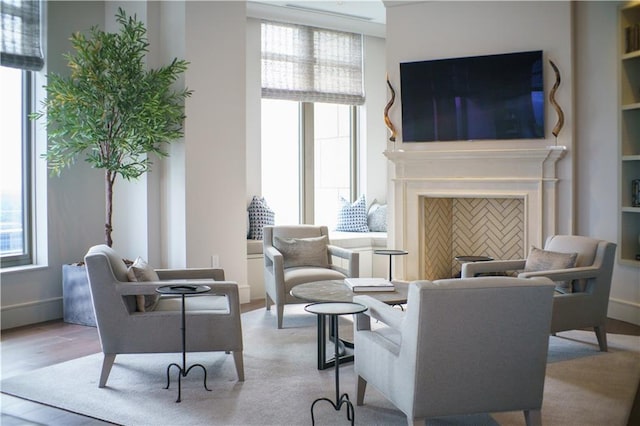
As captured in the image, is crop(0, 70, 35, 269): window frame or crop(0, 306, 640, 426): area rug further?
crop(0, 70, 35, 269): window frame

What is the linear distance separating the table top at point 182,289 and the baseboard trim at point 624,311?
3.67m

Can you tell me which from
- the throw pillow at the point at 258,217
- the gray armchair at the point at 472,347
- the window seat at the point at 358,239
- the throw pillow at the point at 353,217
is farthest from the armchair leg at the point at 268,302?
the gray armchair at the point at 472,347

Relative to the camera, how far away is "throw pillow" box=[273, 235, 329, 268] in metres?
5.58

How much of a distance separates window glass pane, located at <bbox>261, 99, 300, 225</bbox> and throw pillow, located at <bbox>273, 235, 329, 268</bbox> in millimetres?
1922

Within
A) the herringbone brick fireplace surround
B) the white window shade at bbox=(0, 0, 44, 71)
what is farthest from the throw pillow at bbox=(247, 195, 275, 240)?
the white window shade at bbox=(0, 0, 44, 71)

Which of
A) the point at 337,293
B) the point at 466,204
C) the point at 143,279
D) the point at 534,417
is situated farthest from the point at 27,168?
the point at 534,417

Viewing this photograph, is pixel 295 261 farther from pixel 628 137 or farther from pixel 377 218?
pixel 628 137

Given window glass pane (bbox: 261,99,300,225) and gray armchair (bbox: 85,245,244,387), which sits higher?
window glass pane (bbox: 261,99,300,225)

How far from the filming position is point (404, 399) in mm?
2732

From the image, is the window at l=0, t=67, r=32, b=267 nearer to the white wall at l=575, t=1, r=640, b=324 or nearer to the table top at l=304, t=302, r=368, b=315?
the table top at l=304, t=302, r=368, b=315

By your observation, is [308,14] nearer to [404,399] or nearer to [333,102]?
[333,102]

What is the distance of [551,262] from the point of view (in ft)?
14.7

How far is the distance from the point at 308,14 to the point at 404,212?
2632 mm

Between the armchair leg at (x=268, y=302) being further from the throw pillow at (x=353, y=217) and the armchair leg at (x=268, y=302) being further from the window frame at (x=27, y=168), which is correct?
the throw pillow at (x=353, y=217)
